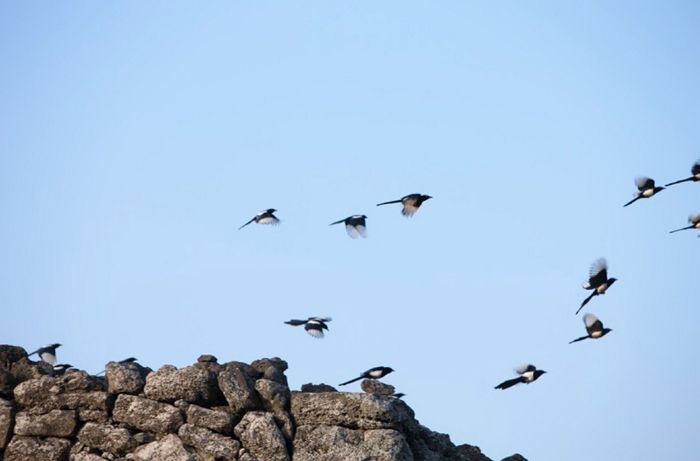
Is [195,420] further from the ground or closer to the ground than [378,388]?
closer to the ground

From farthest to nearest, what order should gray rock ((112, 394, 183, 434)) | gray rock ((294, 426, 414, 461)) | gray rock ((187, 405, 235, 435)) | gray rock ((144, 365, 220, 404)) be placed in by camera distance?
gray rock ((144, 365, 220, 404)) < gray rock ((112, 394, 183, 434)) < gray rock ((187, 405, 235, 435)) < gray rock ((294, 426, 414, 461))

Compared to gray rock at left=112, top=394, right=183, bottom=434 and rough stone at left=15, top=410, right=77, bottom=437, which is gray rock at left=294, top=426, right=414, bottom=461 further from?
rough stone at left=15, top=410, right=77, bottom=437

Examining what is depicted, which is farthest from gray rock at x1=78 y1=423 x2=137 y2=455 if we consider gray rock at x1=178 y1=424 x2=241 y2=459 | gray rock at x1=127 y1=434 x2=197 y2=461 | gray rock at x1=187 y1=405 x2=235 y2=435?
gray rock at x1=187 y1=405 x2=235 y2=435

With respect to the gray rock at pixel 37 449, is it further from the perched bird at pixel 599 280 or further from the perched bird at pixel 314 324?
the perched bird at pixel 599 280

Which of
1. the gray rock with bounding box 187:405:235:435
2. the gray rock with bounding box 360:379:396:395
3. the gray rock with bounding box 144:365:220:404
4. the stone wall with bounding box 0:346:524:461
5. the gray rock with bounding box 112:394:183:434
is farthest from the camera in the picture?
the gray rock with bounding box 360:379:396:395

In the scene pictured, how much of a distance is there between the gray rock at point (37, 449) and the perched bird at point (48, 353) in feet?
10.4

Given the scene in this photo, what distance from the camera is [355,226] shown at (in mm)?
32906

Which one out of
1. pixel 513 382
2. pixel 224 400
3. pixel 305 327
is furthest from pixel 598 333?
pixel 224 400

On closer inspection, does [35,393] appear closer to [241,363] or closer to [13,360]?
[13,360]

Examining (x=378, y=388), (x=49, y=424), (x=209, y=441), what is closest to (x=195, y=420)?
(x=209, y=441)

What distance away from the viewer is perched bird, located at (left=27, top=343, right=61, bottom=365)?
31173 mm

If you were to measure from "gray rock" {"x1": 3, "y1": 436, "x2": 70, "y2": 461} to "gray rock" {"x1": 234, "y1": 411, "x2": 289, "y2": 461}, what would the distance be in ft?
11.8

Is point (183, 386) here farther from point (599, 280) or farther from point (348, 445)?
A: point (599, 280)

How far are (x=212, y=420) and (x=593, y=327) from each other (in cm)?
988
